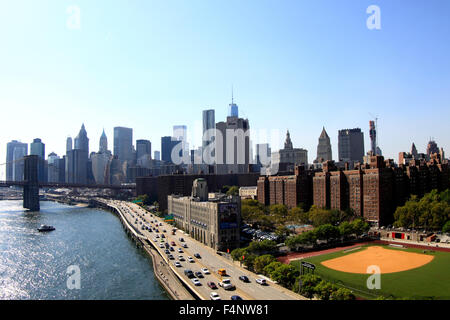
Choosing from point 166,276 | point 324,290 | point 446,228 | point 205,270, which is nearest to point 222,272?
point 205,270

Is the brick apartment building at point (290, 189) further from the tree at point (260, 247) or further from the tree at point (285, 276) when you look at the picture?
the tree at point (285, 276)

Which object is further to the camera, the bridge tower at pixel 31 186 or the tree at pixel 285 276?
the bridge tower at pixel 31 186

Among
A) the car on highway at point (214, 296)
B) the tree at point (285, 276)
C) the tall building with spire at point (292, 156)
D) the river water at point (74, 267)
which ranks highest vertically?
the tall building with spire at point (292, 156)

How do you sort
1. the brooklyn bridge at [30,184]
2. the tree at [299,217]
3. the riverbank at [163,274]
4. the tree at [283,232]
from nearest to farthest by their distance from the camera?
the riverbank at [163,274] < the tree at [283,232] < the tree at [299,217] < the brooklyn bridge at [30,184]

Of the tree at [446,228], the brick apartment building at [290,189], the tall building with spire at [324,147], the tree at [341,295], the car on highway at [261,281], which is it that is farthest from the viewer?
the tall building with spire at [324,147]

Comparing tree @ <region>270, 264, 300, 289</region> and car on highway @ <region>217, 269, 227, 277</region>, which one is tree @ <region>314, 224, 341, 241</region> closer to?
tree @ <region>270, 264, 300, 289</region>

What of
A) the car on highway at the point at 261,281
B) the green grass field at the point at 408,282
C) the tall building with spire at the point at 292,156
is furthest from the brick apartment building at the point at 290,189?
the tall building with spire at the point at 292,156

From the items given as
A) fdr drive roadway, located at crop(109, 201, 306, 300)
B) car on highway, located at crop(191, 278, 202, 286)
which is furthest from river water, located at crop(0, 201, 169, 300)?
car on highway, located at crop(191, 278, 202, 286)
